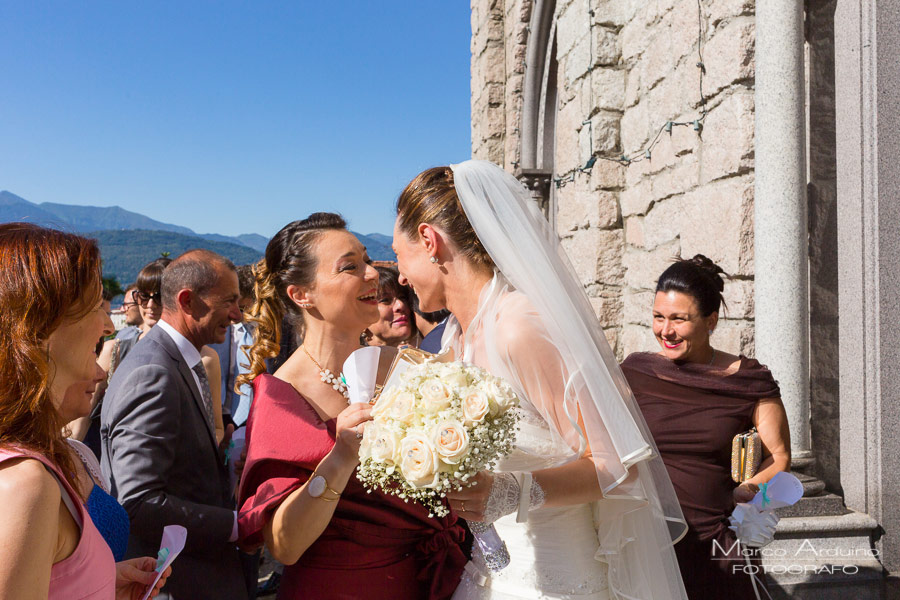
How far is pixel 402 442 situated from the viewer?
4.99 feet

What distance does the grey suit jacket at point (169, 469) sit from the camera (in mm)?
2332

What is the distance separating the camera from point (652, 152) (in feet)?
15.6

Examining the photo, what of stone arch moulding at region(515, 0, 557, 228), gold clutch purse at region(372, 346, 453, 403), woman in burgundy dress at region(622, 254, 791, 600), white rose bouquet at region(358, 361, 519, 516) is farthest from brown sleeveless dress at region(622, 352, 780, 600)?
stone arch moulding at region(515, 0, 557, 228)

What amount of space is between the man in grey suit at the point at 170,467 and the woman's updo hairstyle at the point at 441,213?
4.06ft

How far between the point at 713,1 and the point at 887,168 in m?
1.45

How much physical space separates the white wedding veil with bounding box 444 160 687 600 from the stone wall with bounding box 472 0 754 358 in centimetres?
185

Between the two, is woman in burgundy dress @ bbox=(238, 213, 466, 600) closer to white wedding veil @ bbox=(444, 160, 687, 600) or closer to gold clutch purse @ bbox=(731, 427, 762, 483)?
white wedding veil @ bbox=(444, 160, 687, 600)

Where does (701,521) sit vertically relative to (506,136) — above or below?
below

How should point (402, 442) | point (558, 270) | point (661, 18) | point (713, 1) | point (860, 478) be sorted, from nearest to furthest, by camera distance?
1. point (402, 442)
2. point (558, 270)
3. point (860, 478)
4. point (713, 1)
5. point (661, 18)

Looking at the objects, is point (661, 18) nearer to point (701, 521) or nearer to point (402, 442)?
point (701, 521)

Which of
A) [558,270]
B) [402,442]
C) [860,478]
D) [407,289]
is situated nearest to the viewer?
[402,442]

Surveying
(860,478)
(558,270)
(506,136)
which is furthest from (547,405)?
(506,136)

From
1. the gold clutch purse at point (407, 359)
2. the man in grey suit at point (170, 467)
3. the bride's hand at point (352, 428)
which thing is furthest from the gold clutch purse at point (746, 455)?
the man in grey suit at point (170, 467)

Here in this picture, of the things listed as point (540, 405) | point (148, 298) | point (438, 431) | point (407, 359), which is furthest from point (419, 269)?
point (148, 298)
